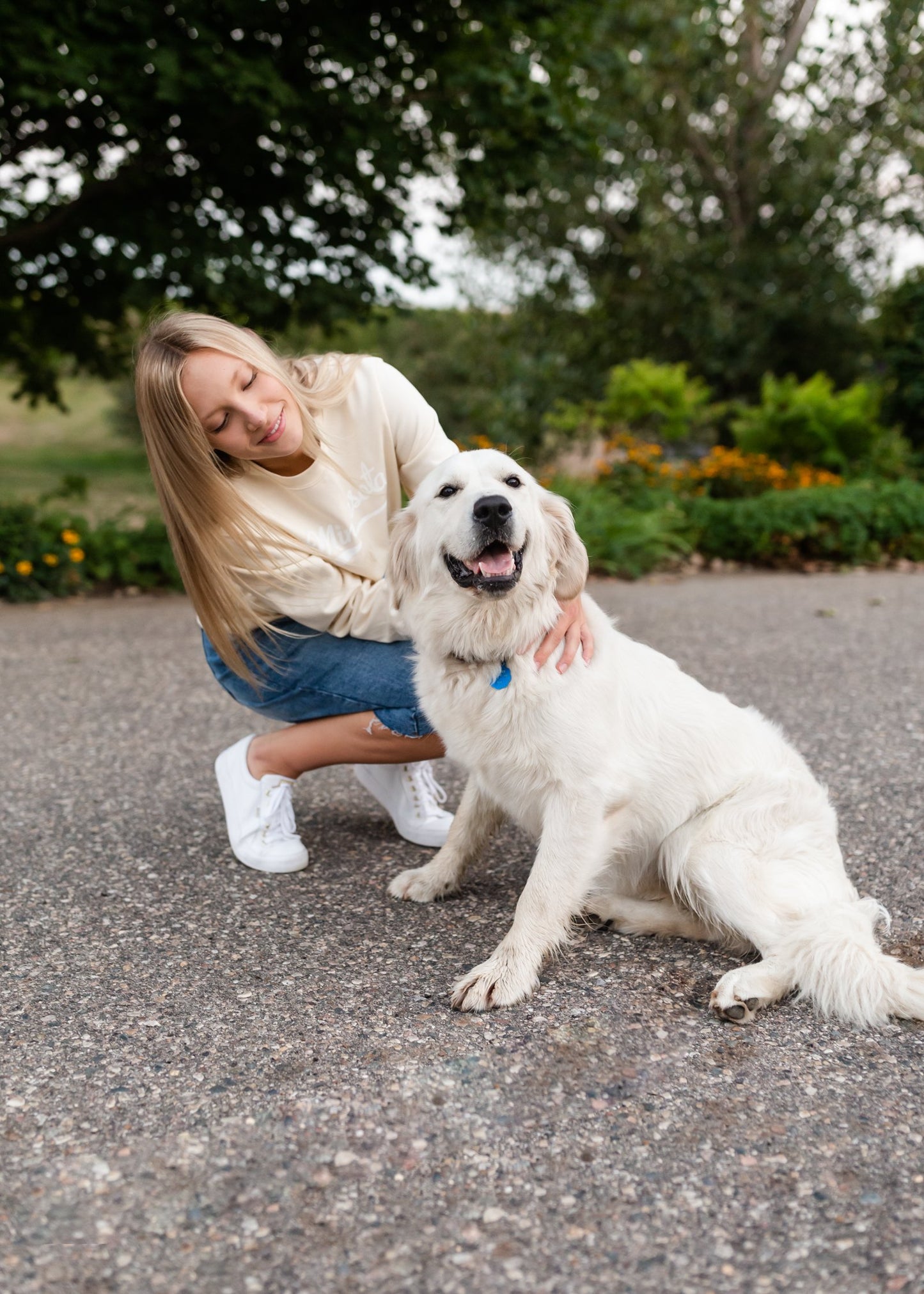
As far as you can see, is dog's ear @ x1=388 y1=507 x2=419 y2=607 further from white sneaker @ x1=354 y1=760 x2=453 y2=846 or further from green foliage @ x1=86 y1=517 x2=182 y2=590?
green foliage @ x1=86 y1=517 x2=182 y2=590

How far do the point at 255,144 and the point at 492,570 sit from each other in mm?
5874

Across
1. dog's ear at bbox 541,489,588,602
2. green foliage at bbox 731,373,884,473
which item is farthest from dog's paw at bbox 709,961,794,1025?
green foliage at bbox 731,373,884,473

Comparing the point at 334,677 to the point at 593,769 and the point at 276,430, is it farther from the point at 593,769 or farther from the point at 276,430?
the point at 593,769

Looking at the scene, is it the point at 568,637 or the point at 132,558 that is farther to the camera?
the point at 132,558

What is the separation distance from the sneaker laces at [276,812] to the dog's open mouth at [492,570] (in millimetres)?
1170

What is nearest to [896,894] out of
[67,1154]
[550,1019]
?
[550,1019]

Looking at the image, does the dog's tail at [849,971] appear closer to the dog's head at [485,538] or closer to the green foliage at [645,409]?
the dog's head at [485,538]

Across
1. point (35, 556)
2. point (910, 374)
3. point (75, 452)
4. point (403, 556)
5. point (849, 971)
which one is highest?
point (910, 374)

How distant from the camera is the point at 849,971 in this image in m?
2.38

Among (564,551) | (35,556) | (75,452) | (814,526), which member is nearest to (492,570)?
(564,551)

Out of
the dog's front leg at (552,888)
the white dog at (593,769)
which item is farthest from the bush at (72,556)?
the dog's front leg at (552,888)

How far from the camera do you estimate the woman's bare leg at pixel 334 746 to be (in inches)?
131

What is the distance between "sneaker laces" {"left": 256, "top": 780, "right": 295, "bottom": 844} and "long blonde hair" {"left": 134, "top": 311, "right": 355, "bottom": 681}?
39 cm

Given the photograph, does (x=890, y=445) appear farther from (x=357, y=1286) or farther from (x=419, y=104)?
(x=357, y=1286)
